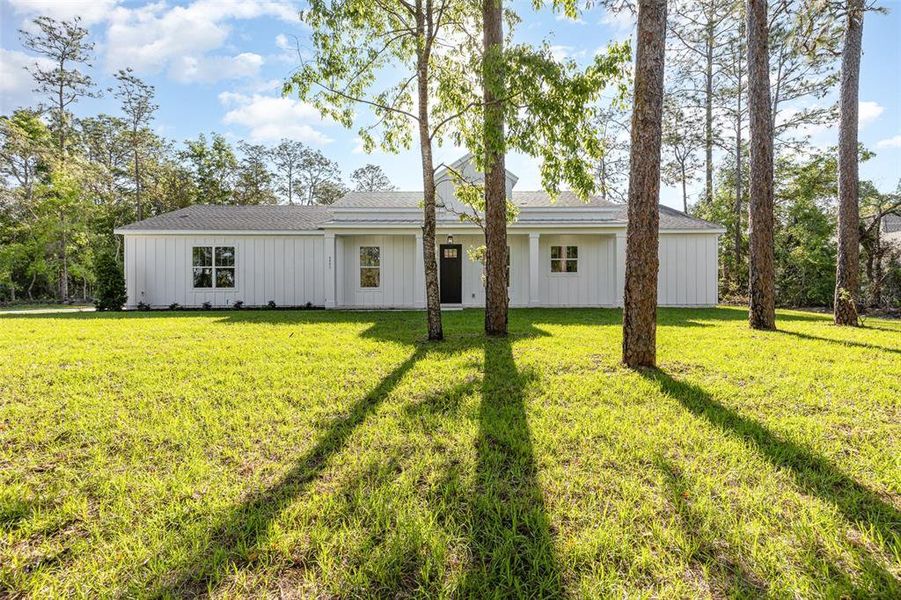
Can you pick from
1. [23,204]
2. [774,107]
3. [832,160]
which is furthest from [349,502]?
[23,204]

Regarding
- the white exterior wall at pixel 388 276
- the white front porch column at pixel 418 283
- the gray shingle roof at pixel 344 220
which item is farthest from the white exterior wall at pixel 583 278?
the white exterior wall at pixel 388 276

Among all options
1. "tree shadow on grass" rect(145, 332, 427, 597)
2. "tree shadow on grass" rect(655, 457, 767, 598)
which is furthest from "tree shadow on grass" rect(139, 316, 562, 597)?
"tree shadow on grass" rect(655, 457, 767, 598)

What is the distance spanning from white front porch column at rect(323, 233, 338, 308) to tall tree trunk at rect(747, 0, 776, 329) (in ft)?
35.8

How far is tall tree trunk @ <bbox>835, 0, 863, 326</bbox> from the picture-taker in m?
8.49

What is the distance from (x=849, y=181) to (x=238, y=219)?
17284 mm

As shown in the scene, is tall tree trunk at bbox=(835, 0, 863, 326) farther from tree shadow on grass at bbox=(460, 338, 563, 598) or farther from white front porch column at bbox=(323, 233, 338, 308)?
Result: white front porch column at bbox=(323, 233, 338, 308)

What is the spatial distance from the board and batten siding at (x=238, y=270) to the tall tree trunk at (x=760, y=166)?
12.0 m

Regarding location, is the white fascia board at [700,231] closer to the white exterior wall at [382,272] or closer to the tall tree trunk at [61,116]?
the white exterior wall at [382,272]

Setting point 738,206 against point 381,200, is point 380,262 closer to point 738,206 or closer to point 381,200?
point 381,200

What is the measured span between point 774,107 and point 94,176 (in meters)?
32.4

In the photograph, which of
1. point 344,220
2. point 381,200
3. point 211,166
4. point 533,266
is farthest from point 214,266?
point 211,166

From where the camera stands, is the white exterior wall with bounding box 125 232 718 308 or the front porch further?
the front porch

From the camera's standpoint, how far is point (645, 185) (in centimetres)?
468

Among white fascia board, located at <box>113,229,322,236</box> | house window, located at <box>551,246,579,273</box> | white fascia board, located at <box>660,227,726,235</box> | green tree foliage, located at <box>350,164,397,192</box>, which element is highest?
green tree foliage, located at <box>350,164,397,192</box>
